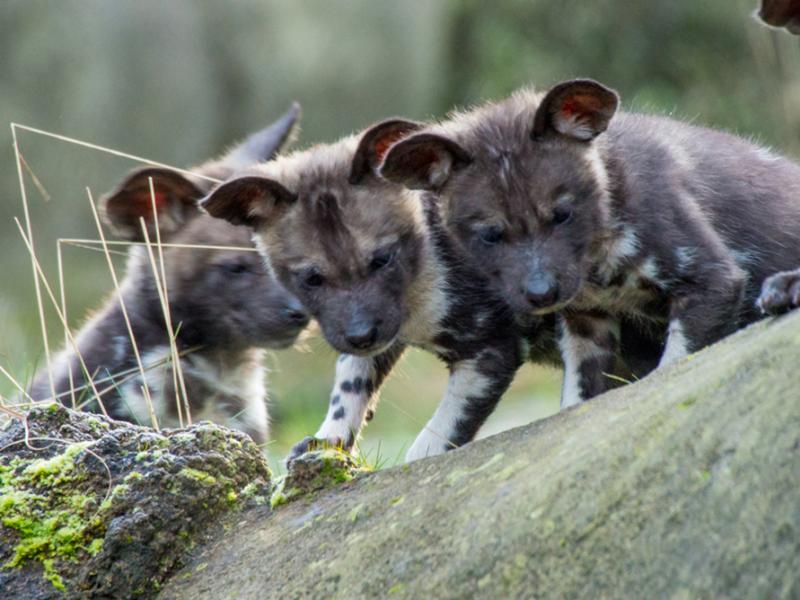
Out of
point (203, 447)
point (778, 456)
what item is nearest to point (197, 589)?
point (203, 447)

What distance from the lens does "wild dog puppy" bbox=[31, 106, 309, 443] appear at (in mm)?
5789

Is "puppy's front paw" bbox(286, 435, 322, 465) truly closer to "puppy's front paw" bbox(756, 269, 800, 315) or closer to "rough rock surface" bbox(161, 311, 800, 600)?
"rough rock surface" bbox(161, 311, 800, 600)

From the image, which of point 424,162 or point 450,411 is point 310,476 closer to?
point 450,411

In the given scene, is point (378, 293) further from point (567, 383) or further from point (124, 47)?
point (124, 47)

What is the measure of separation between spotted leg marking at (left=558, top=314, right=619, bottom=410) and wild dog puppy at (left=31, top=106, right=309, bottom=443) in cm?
149

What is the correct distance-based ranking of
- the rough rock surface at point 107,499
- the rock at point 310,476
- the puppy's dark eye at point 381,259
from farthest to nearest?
the puppy's dark eye at point 381,259 → the rock at point 310,476 → the rough rock surface at point 107,499

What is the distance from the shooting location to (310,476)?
338cm

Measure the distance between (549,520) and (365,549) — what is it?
52cm

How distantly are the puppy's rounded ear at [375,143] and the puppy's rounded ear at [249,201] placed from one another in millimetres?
275

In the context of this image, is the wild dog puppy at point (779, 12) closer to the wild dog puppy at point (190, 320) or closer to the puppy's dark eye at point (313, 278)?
the puppy's dark eye at point (313, 278)

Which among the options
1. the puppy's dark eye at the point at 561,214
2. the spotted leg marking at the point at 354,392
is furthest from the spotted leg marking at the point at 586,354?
the spotted leg marking at the point at 354,392

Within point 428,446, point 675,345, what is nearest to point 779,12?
point 675,345

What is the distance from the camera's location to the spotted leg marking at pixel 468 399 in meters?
4.61

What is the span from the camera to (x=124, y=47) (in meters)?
12.0
